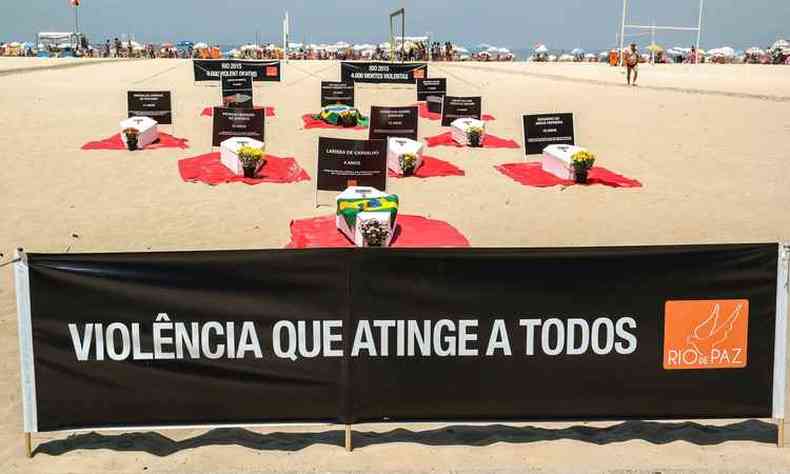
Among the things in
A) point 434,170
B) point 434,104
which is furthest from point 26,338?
point 434,104

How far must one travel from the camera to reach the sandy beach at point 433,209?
510cm

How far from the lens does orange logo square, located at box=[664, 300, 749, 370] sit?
493cm

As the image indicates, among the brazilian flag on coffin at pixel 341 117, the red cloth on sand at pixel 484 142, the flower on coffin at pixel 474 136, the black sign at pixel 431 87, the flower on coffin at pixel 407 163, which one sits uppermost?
the black sign at pixel 431 87

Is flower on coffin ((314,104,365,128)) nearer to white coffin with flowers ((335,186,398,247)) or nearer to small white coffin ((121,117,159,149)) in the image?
small white coffin ((121,117,159,149))

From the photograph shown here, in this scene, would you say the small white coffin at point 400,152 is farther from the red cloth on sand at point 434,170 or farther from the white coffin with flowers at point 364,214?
the white coffin with flowers at point 364,214

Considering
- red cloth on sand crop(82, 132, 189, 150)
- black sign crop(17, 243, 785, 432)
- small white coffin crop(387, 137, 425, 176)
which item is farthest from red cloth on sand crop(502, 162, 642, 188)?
black sign crop(17, 243, 785, 432)

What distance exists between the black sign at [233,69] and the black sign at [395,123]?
16.0m

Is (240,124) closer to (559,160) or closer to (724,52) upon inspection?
(559,160)

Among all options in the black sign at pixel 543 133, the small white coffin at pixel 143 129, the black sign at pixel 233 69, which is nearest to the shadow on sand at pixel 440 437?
the black sign at pixel 543 133

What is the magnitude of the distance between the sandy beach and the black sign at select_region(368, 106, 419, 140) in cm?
104

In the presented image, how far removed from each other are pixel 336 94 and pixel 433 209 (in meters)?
13.5

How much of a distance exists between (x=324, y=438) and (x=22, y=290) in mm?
2071

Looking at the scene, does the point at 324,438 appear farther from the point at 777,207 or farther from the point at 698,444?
the point at 777,207

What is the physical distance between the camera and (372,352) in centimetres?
491
